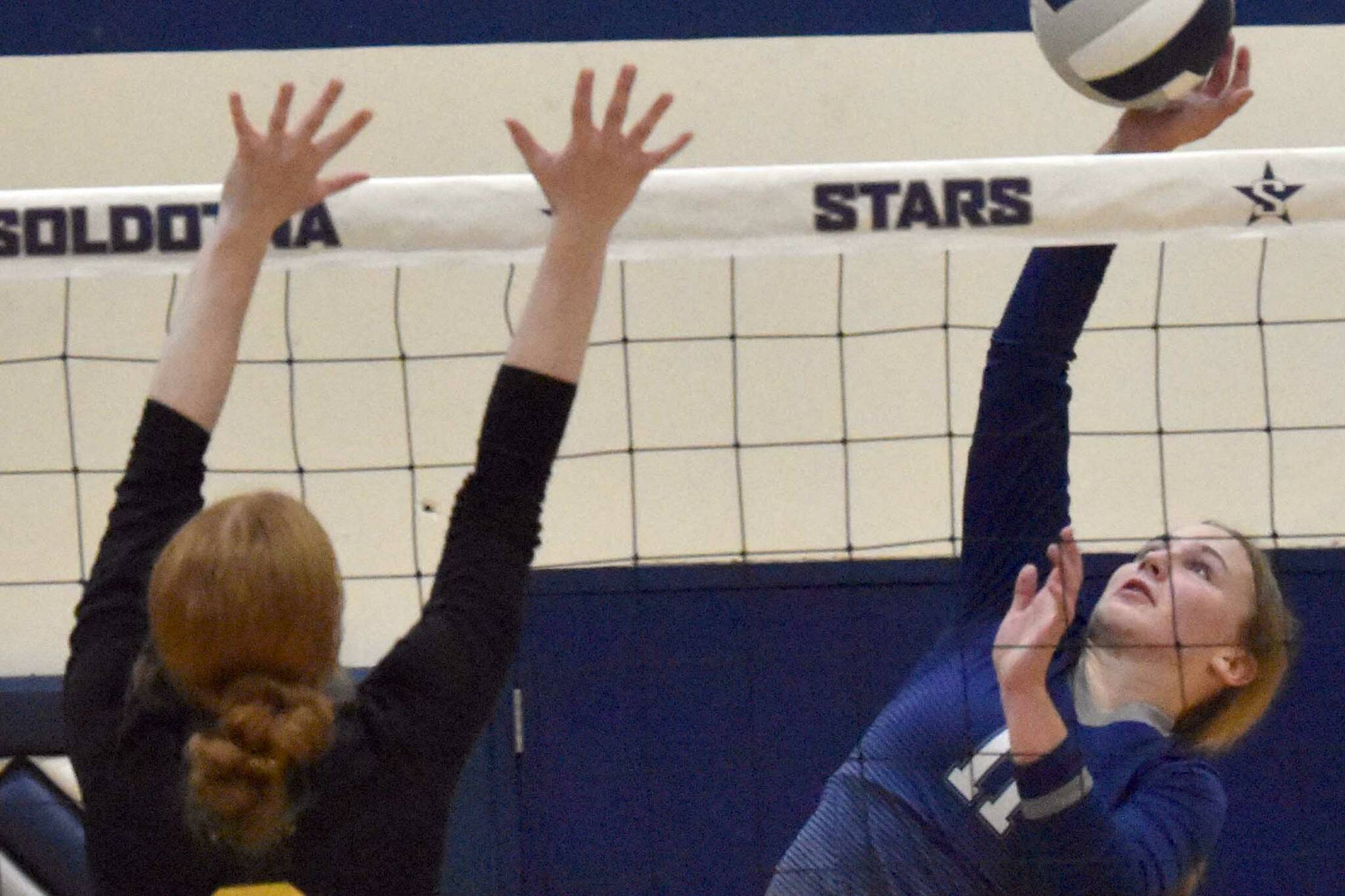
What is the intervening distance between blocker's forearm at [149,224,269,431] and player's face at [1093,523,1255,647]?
145 centimetres

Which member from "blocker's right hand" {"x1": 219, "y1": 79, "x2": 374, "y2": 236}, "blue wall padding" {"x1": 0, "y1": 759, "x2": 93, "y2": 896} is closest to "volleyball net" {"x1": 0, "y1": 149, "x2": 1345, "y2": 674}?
"blue wall padding" {"x1": 0, "y1": 759, "x2": 93, "y2": 896}

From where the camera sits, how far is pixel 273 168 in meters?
1.58

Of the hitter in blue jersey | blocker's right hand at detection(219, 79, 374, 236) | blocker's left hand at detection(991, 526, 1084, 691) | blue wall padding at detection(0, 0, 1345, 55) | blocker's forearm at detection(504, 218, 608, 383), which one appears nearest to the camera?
blocker's forearm at detection(504, 218, 608, 383)

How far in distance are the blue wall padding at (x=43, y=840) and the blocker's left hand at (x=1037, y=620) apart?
2.35 metres

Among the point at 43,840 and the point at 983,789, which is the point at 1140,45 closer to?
the point at 983,789

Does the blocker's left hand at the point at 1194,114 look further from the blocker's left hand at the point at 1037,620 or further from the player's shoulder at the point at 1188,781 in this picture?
the player's shoulder at the point at 1188,781

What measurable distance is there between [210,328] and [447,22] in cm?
284

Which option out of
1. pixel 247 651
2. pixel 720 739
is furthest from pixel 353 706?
pixel 720 739

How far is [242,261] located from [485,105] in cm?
274

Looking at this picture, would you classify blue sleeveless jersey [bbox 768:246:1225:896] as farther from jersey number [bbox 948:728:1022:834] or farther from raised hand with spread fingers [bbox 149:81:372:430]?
raised hand with spread fingers [bbox 149:81:372:430]

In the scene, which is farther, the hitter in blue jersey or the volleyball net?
the volleyball net

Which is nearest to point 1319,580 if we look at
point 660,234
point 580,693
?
point 580,693

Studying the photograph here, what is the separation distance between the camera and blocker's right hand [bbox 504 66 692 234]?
5.01 feet

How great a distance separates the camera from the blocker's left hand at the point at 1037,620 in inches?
77.3
